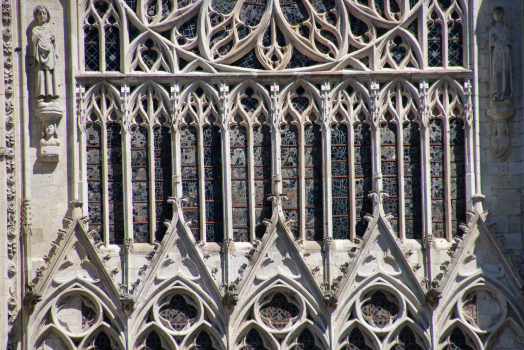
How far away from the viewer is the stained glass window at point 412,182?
16766 mm

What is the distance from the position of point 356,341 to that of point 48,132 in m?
6.74

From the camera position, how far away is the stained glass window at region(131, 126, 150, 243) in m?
16.6

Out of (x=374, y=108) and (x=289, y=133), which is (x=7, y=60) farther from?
(x=374, y=108)

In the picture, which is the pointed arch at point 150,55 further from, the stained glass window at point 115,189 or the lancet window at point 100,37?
the stained glass window at point 115,189

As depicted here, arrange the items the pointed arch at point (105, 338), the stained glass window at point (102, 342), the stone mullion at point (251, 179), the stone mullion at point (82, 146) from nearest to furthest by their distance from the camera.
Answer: the pointed arch at point (105, 338) → the stained glass window at point (102, 342) → the stone mullion at point (82, 146) → the stone mullion at point (251, 179)

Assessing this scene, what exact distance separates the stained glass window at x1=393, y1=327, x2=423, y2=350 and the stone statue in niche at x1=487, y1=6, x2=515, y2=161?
360cm

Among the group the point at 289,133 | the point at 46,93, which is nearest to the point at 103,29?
the point at 46,93

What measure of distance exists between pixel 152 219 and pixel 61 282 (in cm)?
198

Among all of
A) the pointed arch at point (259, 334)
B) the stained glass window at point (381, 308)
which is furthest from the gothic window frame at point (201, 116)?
the stained glass window at point (381, 308)

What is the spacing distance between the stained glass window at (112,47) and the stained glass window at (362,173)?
4.66 metres

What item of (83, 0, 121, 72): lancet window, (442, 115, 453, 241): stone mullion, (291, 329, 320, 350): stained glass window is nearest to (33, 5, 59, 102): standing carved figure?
(83, 0, 121, 72): lancet window

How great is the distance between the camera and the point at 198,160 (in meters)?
16.7

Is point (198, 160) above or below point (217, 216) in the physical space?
above

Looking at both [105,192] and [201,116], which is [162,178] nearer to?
[105,192]
